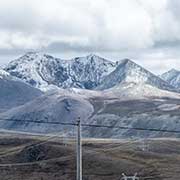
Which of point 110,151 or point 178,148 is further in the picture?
point 178,148

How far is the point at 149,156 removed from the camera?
168m

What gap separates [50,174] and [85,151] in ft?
90.1

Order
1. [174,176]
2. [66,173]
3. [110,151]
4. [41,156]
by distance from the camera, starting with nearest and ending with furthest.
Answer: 1. [174,176]
2. [66,173]
3. [41,156]
4. [110,151]

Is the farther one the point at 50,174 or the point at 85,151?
the point at 85,151

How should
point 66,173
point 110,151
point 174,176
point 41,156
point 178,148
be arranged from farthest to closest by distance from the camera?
point 178,148 → point 110,151 → point 41,156 → point 66,173 → point 174,176

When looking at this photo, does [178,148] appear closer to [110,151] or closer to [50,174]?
[110,151]

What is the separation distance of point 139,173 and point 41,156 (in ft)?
114

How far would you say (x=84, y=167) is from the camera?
15200 centimetres

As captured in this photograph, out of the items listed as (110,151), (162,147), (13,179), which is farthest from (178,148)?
(13,179)

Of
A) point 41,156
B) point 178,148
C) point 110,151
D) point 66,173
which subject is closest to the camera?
point 66,173

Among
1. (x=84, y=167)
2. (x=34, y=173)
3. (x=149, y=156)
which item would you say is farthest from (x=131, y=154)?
(x=34, y=173)

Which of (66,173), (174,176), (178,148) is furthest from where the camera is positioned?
(178,148)

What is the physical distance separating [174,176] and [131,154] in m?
35.6

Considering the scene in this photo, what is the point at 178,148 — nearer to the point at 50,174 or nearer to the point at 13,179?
the point at 50,174
